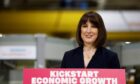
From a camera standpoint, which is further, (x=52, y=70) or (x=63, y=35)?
(x=63, y=35)

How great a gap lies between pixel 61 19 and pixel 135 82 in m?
6.22

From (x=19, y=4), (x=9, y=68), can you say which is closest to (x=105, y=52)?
(x=9, y=68)

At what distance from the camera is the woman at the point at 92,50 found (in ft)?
11.0

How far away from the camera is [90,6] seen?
11281mm

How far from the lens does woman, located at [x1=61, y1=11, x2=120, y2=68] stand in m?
3.35

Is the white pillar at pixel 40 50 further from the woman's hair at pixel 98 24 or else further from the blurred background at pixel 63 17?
the blurred background at pixel 63 17

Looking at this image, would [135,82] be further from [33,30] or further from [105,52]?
[33,30]

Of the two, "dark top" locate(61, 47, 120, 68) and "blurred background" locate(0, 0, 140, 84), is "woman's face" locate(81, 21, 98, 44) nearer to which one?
"dark top" locate(61, 47, 120, 68)

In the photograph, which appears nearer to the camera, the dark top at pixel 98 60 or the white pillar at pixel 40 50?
the dark top at pixel 98 60

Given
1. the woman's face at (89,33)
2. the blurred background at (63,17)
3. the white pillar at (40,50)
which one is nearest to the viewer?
the woman's face at (89,33)

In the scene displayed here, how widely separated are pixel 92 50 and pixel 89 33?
0.14 meters

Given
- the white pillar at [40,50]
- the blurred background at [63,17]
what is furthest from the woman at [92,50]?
the blurred background at [63,17]

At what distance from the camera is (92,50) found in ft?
11.2

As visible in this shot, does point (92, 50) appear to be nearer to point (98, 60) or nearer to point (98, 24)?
point (98, 60)
